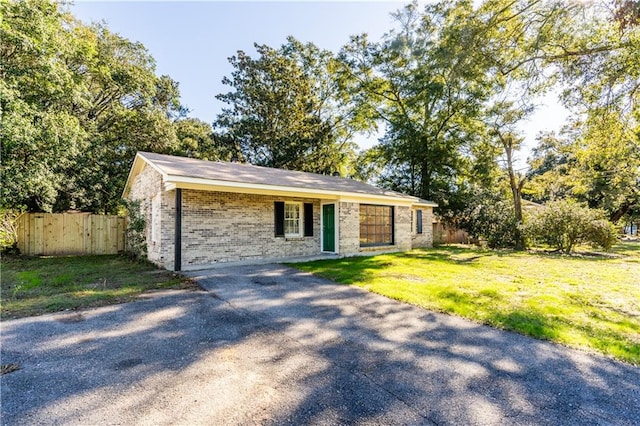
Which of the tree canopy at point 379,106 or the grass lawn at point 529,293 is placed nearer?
the grass lawn at point 529,293

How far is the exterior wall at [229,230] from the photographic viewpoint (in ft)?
29.6

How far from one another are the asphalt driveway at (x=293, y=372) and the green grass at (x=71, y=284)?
0.65 metres

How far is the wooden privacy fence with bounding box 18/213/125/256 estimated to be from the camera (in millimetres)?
12055

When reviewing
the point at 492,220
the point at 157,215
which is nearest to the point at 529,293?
the point at 157,215

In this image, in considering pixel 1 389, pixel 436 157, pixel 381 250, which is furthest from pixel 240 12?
pixel 436 157

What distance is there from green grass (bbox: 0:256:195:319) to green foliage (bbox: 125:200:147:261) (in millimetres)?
556

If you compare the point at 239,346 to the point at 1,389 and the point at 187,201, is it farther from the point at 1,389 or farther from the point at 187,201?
the point at 187,201

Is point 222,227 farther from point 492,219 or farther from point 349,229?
point 492,219

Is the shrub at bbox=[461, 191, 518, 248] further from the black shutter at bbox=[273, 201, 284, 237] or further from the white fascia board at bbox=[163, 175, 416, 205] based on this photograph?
the black shutter at bbox=[273, 201, 284, 237]

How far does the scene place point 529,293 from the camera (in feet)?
21.9

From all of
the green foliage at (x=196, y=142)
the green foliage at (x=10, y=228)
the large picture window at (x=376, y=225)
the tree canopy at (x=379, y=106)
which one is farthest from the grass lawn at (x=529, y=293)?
the green foliage at (x=196, y=142)

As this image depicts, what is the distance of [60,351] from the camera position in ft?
12.0

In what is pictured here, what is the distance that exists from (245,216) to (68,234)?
8.34 meters

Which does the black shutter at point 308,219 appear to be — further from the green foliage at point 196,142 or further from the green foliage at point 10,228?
the green foliage at point 196,142
